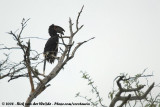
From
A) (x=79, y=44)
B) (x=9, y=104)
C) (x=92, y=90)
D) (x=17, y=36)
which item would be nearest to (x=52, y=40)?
(x=92, y=90)

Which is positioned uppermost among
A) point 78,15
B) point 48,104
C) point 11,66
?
point 78,15

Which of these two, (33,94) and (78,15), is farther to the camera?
(78,15)

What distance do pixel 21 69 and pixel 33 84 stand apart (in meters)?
1.12

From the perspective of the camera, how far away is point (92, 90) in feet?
28.6

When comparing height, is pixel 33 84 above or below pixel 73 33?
below

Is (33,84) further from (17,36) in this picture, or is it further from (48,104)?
(48,104)

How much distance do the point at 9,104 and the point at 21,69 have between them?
4.77 ft

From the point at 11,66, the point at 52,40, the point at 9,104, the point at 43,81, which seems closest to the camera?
the point at 43,81

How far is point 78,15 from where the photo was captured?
461 cm

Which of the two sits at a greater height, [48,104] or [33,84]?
[33,84]

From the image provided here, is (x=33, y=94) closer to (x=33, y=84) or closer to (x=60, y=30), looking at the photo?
(x=33, y=84)

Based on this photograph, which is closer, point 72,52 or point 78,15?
point 72,52

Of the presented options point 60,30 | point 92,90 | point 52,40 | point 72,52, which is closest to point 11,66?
point 72,52

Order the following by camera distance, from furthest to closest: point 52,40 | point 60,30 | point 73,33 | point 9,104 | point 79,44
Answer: point 52,40
point 60,30
point 9,104
point 73,33
point 79,44
